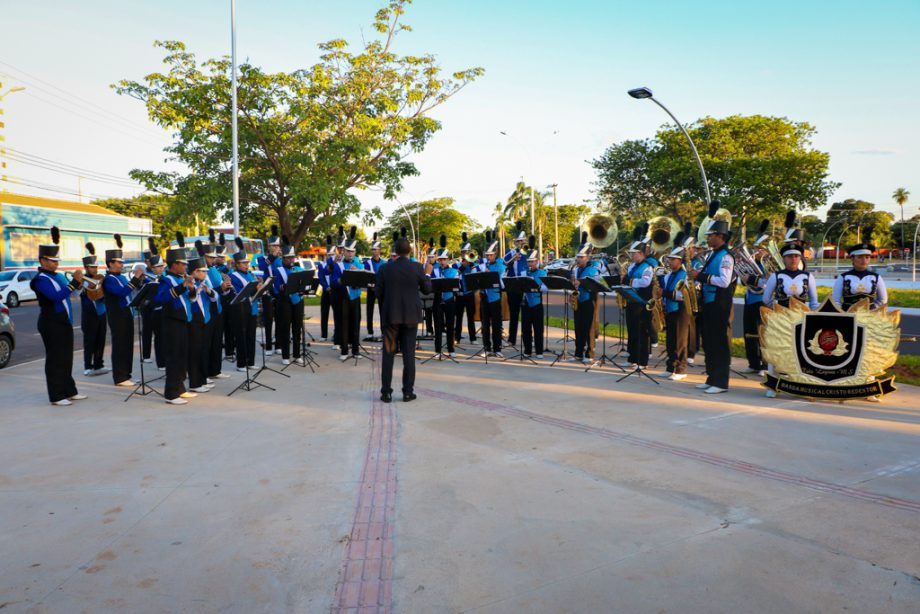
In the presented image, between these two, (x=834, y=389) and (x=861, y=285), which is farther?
(x=861, y=285)

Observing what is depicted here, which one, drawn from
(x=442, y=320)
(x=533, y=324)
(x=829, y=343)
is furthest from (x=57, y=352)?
(x=829, y=343)

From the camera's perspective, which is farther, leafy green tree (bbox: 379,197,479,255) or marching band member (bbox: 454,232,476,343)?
leafy green tree (bbox: 379,197,479,255)

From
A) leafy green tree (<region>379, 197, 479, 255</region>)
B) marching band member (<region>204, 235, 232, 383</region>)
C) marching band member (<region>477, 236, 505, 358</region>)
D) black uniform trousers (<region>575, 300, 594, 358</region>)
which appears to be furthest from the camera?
leafy green tree (<region>379, 197, 479, 255</region>)

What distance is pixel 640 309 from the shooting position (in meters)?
10.4

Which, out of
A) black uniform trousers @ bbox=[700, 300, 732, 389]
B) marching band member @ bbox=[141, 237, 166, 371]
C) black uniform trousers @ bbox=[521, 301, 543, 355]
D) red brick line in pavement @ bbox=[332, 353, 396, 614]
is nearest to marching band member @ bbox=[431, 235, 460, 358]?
black uniform trousers @ bbox=[521, 301, 543, 355]

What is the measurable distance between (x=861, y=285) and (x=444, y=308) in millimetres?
8009

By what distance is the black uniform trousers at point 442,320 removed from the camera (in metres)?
12.5

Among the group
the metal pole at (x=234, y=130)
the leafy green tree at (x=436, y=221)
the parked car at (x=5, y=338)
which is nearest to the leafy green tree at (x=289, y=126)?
A: the metal pole at (x=234, y=130)

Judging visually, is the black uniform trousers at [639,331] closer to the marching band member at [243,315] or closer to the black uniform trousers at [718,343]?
the black uniform trousers at [718,343]

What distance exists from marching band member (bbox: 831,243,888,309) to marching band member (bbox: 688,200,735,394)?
1.45 meters

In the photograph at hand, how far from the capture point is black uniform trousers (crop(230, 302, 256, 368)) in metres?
9.91

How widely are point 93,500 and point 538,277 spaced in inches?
345

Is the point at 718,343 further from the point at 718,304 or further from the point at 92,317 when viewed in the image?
the point at 92,317

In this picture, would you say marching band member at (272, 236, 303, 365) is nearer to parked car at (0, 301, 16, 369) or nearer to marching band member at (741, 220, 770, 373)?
parked car at (0, 301, 16, 369)
